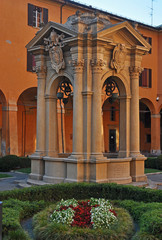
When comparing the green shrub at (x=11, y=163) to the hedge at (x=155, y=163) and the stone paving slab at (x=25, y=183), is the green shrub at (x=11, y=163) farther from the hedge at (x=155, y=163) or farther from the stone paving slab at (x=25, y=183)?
the hedge at (x=155, y=163)

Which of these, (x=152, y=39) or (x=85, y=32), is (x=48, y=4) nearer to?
(x=152, y=39)

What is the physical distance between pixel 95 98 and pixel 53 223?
18.0 feet

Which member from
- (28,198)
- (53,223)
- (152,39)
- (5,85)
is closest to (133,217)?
(53,223)

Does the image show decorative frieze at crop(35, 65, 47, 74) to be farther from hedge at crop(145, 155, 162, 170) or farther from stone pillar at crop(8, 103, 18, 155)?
→ stone pillar at crop(8, 103, 18, 155)

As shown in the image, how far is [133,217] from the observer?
295 inches

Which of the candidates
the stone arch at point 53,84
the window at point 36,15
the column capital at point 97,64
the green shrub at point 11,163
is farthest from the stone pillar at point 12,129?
the column capital at point 97,64

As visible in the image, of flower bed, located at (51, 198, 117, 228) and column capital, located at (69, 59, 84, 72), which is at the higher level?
column capital, located at (69, 59, 84, 72)

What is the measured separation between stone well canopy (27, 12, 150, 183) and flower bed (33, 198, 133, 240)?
12.8 feet

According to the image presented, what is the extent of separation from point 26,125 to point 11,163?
37.9ft

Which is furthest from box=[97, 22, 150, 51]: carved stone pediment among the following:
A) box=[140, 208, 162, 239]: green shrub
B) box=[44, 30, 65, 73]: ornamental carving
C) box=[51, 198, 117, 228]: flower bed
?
box=[140, 208, 162, 239]: green shrub

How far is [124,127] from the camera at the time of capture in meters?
12.4

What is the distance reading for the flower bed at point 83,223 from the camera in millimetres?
6113

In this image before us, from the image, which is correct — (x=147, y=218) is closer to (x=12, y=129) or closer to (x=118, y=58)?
(x=118, y=58)

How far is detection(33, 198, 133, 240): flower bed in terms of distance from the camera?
611cm
